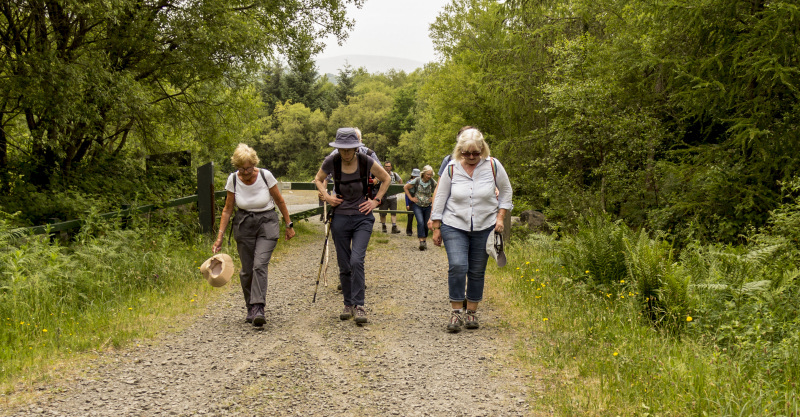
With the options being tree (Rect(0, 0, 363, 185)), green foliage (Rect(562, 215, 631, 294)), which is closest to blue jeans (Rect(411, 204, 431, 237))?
tree (Rect(0, 0, 363, 185))

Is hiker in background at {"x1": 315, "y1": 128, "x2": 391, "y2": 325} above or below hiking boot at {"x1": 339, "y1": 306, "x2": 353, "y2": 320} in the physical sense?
above

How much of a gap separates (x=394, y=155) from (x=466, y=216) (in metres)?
53.5

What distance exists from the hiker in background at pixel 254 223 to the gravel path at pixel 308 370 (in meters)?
0.37

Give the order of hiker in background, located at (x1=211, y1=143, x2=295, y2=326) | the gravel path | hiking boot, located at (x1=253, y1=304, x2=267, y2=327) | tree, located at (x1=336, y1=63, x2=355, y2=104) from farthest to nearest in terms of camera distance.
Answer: tree, located at (x1=336, y1=63, x2=355, y2=104) → hiker in background, located at (x1=211, y1=143, x2=295, y2=326) → hiking boot, located at (x1=253, y1=304, x2=267, y2=327) → the gravel path

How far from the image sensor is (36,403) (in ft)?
13.1

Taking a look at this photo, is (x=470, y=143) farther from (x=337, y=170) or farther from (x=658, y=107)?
(x=658, y=107)

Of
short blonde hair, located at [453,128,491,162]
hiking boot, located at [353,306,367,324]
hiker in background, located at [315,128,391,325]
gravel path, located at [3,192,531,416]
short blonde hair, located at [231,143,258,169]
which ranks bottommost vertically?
gravel path, located at [3,192,531,416]

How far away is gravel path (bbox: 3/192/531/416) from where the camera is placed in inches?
158

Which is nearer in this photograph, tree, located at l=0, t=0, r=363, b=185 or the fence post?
tree, located at l=0, t=0, r=363, b=185

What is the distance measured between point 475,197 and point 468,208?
13cm

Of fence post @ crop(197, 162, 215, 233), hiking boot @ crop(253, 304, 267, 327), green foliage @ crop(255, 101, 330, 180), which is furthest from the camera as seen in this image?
green foliage @ crop(255, 101, 330, 180)

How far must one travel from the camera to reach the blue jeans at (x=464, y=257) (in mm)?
5695

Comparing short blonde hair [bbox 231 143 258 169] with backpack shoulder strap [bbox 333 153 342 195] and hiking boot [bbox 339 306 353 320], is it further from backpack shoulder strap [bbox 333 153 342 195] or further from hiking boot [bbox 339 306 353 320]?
hiking boot [bbox 339 306 353 320]

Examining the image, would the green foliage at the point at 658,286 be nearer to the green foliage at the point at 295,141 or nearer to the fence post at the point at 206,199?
the fence post at the point at 206,199
